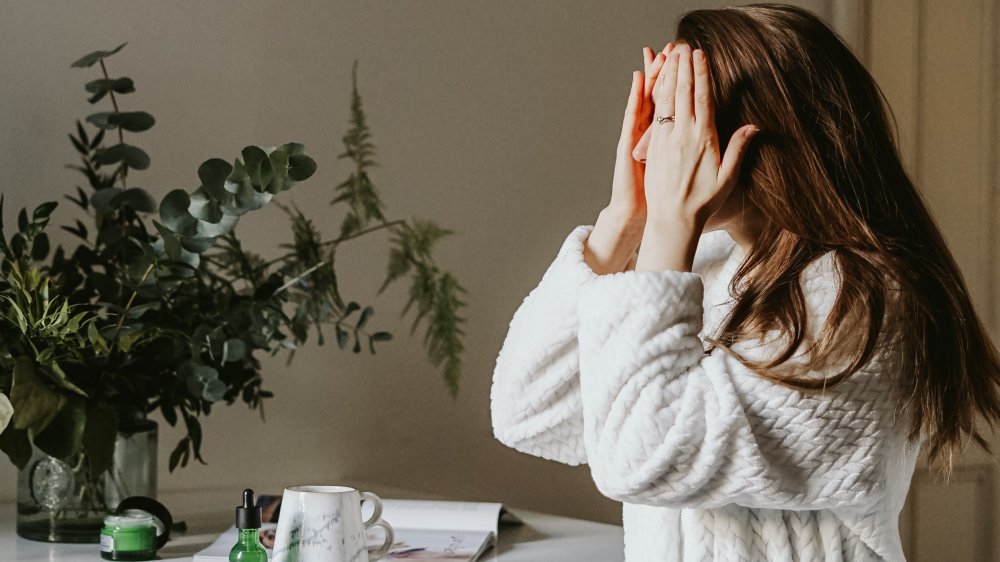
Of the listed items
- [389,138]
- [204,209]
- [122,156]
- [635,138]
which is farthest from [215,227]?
[389,138]

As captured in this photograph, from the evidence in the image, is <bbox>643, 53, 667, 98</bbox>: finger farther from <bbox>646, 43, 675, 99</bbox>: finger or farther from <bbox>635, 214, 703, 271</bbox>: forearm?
<bbox>635, 214, 703, 271</bbox>: forearm

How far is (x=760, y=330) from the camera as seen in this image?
0.84 m

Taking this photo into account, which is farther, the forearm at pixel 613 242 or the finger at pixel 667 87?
the forearm at pixel 613 242

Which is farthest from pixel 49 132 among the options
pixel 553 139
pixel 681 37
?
pixel 681 37

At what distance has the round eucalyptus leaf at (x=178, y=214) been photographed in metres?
1.18

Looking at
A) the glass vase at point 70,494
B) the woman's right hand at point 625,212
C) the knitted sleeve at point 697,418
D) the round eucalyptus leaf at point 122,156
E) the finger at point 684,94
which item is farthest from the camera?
the round eucalyptus leaf at point 122,156

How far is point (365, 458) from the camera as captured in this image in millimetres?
1740

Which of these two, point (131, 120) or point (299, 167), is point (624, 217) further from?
point (131, 120)

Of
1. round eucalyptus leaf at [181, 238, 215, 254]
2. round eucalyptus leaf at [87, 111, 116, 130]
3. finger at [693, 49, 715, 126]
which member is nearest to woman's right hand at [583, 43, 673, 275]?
finger at [693, 49, 715, 126]

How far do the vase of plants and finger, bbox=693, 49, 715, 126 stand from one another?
17.8 inches

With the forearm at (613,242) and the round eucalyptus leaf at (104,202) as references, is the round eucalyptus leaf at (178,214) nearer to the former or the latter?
the round eucalyptus leaf at (104,202)

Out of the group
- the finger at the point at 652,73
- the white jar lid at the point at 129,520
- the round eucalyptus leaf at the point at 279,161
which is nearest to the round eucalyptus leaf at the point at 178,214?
the round eucalyptus leaf at the point at 279,161

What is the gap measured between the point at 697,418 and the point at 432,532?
60cm

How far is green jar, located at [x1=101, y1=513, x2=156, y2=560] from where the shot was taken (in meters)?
1.15
